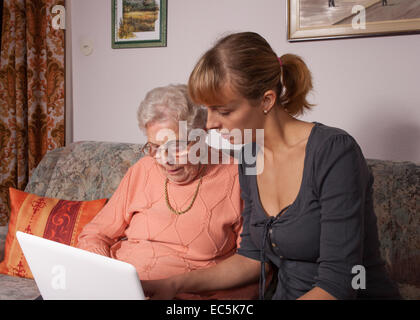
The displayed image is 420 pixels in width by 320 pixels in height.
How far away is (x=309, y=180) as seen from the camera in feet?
2.95

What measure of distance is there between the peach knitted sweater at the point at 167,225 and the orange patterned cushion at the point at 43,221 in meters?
0.19

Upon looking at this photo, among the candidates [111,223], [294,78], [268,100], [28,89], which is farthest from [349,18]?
[28,89]

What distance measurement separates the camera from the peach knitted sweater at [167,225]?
1.24 meters

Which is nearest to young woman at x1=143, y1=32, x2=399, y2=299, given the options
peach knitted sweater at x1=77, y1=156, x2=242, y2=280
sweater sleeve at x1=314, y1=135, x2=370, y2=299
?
sweater sleeve at x1=314, y1=135, x2=370, y2=299

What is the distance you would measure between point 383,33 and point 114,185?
140cm

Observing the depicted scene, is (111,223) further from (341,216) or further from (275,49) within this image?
(275,49)

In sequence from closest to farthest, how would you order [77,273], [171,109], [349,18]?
[77,273] → [171,109] → [349,18]

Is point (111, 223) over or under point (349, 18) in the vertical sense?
under

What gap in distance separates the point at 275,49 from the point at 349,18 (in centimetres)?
35

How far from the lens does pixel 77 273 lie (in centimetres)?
70

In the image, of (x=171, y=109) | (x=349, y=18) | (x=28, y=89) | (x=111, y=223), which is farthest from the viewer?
(x=28, y=89)

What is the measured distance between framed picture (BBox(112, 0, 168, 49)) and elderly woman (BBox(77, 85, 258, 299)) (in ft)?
2.63

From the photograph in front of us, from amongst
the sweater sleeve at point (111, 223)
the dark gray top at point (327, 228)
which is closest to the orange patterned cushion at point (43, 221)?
the sweater sleeve at point (111, 223)
